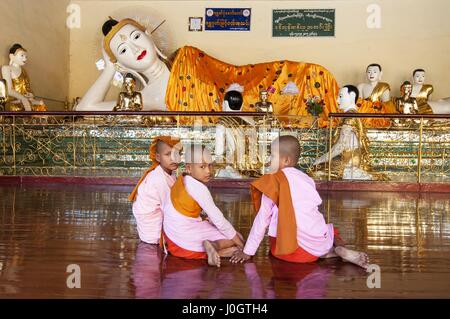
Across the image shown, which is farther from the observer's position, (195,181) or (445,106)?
(445,106)

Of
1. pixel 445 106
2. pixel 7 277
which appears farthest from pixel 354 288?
pixel 445 106

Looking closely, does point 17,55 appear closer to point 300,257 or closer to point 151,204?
point 151,204

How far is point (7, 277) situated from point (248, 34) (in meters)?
6.42

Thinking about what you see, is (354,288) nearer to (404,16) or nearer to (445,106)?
(445,106)

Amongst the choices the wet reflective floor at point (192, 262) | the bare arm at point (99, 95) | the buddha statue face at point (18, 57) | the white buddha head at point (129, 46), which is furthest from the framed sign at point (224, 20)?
the wet reflective floor at point (192, 262)

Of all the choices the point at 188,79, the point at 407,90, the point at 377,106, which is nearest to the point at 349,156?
the point at 377,106

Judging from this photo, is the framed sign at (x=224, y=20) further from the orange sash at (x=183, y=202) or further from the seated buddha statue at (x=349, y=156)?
the orange sash at (x=183, y=202)

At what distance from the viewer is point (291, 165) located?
2.25m

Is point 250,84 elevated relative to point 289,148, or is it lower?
elevated

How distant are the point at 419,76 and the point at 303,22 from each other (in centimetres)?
189

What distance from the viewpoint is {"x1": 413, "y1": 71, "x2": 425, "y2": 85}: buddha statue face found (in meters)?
6.96

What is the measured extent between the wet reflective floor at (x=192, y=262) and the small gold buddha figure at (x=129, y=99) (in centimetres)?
261

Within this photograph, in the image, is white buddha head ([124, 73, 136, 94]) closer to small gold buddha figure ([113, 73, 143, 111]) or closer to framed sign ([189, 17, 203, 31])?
small gold buddha figure ([113, 73, 143, 111])

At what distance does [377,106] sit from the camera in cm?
658
